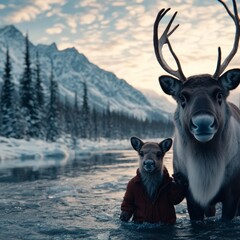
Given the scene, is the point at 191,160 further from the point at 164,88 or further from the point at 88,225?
the point at 88,225

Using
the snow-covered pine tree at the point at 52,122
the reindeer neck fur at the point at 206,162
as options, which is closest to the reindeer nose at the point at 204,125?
the reindeer neck fur at the point at 206,162

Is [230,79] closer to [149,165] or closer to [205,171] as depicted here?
[205,171]

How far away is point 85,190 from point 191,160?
5928 millimetres

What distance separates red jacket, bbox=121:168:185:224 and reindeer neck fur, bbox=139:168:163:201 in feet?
0.17

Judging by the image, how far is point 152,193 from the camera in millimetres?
5594

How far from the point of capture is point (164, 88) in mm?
5191

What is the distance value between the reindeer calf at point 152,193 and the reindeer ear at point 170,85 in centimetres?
101

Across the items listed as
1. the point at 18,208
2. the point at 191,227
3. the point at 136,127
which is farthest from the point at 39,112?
the point at 136,127

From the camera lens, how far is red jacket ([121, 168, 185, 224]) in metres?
5.54

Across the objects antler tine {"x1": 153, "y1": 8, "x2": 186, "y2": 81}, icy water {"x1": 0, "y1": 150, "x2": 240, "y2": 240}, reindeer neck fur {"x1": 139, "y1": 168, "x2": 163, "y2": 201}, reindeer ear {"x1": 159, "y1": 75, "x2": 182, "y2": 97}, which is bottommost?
icy water {"x1": 0, "y1": 150, "x2": 240, "y2": 240}

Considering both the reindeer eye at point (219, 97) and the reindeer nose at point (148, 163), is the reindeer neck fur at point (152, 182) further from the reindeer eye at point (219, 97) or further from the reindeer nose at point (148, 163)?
the reindeer eye at point (219, 97)

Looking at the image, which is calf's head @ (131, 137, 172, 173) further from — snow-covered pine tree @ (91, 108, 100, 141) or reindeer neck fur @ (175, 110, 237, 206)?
snow-covered pine tree @ (91, 108, 100, 141)

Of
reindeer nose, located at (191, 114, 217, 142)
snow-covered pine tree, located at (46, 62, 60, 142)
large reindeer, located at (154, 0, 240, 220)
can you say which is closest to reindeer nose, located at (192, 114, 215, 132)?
reindeer nose, located at (191, 114, 217, 142)

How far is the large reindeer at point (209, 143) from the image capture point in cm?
467
